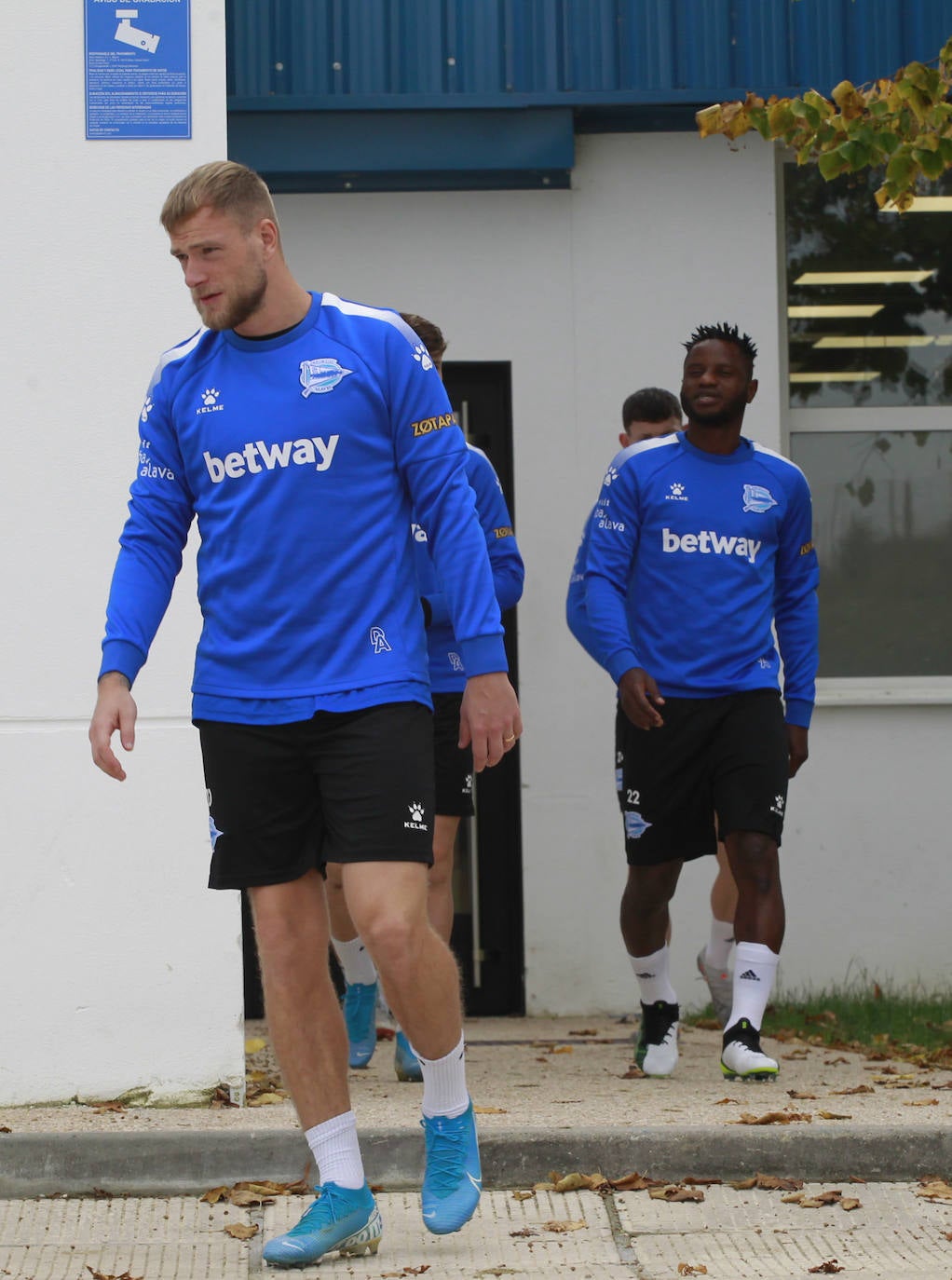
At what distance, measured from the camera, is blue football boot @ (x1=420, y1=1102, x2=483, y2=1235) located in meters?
3.88

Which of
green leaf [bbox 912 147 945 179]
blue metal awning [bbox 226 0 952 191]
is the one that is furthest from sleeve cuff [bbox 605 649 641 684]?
blue metal awning [bbox 226 0 952 191]

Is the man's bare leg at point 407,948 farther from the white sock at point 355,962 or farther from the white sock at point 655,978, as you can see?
the white sock at point 655,978

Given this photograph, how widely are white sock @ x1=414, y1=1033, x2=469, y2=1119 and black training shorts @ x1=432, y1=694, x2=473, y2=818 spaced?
6.74ft

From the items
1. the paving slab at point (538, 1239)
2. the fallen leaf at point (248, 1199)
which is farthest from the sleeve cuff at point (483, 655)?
the fallen leaf at point (248, 1199)

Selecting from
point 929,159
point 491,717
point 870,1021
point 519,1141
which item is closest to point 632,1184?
point 519,1141

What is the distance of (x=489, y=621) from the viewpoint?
390cm

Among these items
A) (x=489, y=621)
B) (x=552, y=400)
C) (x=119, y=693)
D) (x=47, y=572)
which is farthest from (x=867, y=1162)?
(x=552, y=400)

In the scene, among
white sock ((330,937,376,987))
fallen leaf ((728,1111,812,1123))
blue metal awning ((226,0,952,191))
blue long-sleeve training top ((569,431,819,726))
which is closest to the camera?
fallen leaf ((728,1111,812,1123))

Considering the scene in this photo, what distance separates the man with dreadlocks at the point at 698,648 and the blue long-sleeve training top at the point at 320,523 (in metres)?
2.13

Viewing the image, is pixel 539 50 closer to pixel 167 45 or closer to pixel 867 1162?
pixel 167 45

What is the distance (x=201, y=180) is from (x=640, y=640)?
2.74 metres

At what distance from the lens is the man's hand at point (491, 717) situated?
3.82m

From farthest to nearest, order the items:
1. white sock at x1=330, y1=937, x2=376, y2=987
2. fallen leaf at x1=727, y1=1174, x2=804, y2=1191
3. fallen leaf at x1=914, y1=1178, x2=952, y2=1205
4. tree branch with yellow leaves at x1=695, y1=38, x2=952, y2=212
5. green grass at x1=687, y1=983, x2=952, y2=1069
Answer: green grass at x1=687, y1=983, x2=952, y2=1069 < white sock at x1=330, y1=937, x2=376, y2=987 < tree branch with yellow leaves at x1=695, y1=38, x2=952, y2=212 < fallen leaf at x1=727, y1=1174, x2=804, y2=1191 < fallen leaf at x1=914, y1=1178, x2=952, y2=1205

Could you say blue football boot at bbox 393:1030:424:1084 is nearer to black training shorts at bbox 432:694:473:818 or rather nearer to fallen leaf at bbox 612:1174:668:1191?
black training shorts at bbox 432:694:473:818
